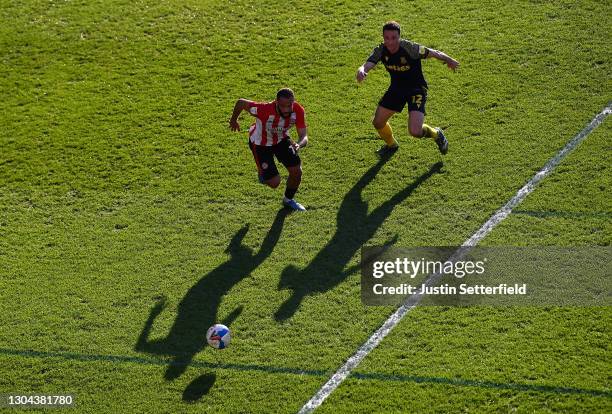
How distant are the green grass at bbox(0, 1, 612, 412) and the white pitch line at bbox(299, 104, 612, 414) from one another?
12 centimetres

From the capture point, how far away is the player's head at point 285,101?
40.0 feet

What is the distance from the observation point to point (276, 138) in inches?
504

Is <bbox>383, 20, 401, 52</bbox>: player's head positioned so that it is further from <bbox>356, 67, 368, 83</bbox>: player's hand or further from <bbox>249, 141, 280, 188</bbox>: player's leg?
<bbox>249, 141, 280, 188</bbox>: player's leg

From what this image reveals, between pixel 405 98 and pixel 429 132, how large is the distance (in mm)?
608

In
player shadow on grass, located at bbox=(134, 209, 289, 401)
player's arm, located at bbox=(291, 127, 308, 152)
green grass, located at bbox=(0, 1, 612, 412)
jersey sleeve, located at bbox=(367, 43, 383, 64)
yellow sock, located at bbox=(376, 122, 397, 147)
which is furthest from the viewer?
yellow sock, located at bbox=(376, 122, 397, 147)

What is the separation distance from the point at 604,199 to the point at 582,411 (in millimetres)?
3877

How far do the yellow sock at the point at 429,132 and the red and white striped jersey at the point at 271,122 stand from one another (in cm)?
202

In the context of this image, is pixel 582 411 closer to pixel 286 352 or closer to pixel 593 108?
pixel 286 352

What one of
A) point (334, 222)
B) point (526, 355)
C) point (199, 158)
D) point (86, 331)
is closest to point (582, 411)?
point (526, 355)

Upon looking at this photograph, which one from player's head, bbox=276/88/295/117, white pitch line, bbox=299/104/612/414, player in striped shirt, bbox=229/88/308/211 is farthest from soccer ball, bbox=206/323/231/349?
player's head, bbox=276/88/295/117

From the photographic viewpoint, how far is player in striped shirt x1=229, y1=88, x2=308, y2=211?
493 inches

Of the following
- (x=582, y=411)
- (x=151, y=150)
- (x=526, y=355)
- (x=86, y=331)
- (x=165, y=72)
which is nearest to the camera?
(x=582, y=411)

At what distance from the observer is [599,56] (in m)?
15.6

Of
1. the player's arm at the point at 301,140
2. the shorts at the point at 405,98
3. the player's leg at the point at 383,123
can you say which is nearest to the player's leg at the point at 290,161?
the player's arm at the point at 301,140
